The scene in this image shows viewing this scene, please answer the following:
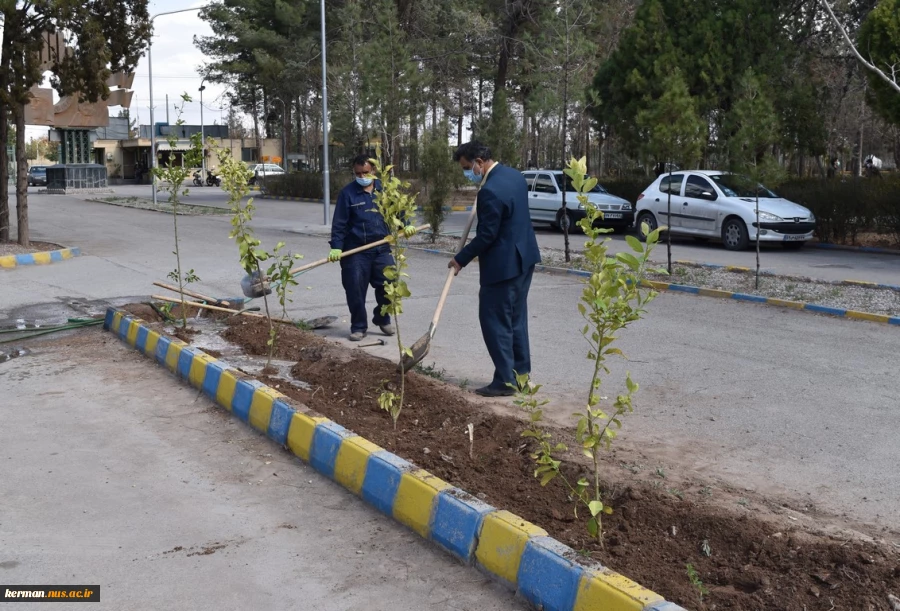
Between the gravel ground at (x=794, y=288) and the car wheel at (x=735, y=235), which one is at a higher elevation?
the car wheel at (x=735, y=235)

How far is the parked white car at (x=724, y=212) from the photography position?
18.9 meters

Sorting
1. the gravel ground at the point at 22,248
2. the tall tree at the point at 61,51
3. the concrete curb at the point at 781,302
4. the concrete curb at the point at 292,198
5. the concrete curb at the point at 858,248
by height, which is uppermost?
the tall tree at the point at 61,51

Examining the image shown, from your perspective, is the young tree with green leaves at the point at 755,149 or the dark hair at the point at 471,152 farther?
the young tree with green leaves at the point at 755,149

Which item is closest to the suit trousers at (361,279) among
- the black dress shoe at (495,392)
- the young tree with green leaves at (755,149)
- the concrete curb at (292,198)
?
the black dress shoe at (495,392)

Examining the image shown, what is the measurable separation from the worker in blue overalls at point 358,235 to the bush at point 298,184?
96.4 feet

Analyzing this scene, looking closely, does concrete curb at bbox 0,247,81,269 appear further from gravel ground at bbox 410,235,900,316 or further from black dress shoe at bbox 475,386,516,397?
black dress shoe at bbox 475,386,516,397

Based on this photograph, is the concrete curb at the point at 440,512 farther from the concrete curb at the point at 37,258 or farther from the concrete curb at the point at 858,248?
the concrete curb at the point at 858,248

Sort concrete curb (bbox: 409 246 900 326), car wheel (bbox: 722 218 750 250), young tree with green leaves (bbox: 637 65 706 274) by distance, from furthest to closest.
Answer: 1. car wheel (bbox: 722 218 750 250)
2. young tree with green leaves (bbox: 637 65 706 274)
3. concrete curb (bbox: 409 246 900 326)

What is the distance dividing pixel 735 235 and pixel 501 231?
1350cm

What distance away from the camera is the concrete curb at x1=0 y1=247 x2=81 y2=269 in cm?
A: 1659

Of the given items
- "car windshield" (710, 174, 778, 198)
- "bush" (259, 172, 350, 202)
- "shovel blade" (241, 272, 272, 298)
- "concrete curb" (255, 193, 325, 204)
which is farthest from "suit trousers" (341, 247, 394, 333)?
"concrete curb" (255, 193, 325, 204)

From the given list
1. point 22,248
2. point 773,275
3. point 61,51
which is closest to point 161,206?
point 61,51

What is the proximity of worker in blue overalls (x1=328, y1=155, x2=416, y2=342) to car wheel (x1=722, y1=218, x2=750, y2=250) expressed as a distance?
1152 centimetres

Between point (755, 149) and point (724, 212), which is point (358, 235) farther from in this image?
point (724, 212)
